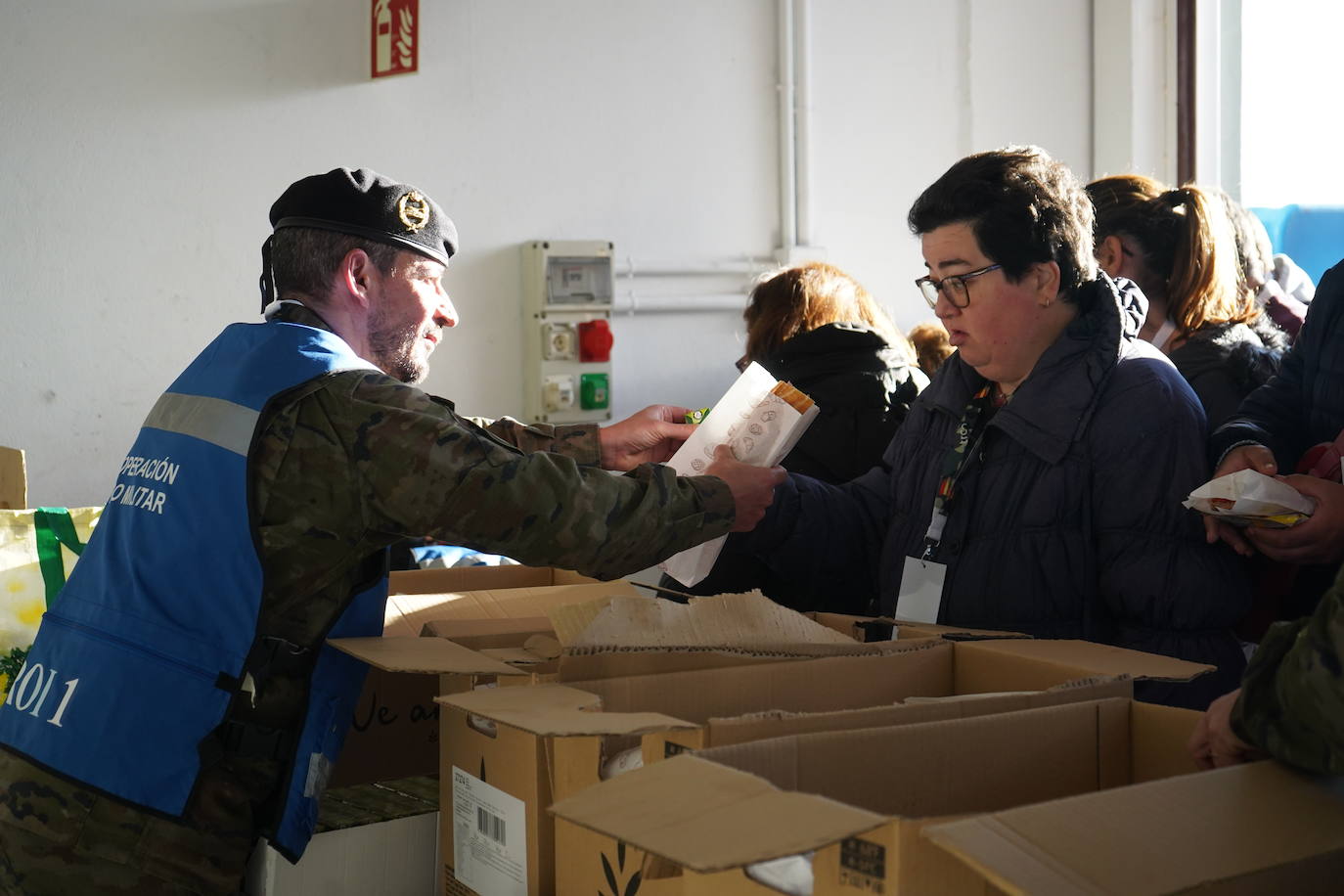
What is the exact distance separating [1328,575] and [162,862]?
158 cm

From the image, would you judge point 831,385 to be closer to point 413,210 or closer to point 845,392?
point 845,392

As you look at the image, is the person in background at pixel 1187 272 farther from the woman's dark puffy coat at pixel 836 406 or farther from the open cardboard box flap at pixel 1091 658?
the open cardboard box flap at pixel 1091 658

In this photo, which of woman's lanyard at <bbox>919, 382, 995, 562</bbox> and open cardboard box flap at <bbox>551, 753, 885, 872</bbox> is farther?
woman's lanyard at <bbox>919, 382, 995, 562</bbox>

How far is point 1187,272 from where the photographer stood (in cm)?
269

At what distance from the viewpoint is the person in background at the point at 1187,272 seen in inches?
101

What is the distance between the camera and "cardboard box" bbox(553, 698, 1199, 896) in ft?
2.42

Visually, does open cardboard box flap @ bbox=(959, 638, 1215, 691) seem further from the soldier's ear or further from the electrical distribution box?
the electrical distribution box

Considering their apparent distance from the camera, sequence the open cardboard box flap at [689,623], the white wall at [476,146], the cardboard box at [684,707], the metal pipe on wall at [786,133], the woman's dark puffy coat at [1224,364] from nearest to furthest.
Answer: the cardboard box at [684,707] < the open cardboard box flap at [689,623] < the woman's dark puffy coat at [1224,364] < the white wall at [476,146] < the metal pipe on wall at [786,133]

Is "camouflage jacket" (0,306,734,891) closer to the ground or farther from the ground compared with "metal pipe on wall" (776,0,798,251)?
closer to the ground

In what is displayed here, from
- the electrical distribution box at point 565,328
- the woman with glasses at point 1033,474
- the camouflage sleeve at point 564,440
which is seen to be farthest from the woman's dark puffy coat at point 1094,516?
the electrical distribution box at point 565,328

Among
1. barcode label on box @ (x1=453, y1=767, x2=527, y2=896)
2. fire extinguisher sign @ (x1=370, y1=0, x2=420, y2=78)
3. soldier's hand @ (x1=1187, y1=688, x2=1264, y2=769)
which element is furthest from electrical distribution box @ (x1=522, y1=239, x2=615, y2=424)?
soldier's hand @ (x1=1187, y1=688, x2=1264, y2=769)

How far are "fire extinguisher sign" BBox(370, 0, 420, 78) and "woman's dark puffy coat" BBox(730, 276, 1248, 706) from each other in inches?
85.5

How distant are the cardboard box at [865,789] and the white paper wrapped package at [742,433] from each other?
2.55ft

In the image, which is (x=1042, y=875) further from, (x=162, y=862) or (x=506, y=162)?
(x=506, y=162)
